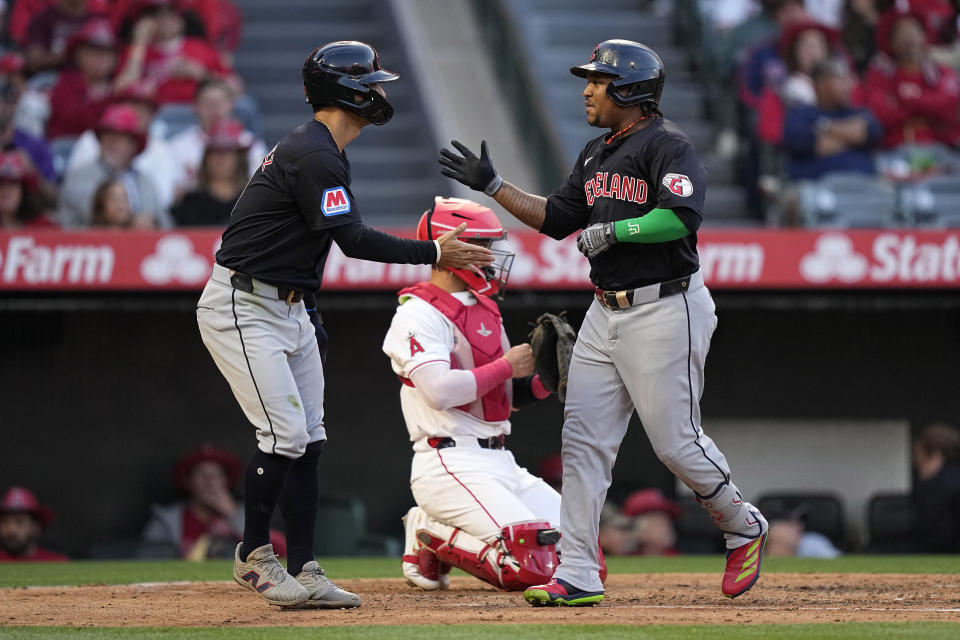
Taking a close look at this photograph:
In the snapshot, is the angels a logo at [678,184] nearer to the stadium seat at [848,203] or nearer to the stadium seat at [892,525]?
the stadium seat at [848,203]

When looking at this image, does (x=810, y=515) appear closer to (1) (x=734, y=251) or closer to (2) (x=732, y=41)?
(1) (x=734, y=251)

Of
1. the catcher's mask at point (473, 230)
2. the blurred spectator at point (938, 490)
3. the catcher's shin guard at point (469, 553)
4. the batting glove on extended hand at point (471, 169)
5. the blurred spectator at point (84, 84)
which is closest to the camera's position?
the batting glove on extended hand at point (471, 169)

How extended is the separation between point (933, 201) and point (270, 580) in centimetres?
594

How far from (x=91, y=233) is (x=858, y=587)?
15.3 feet

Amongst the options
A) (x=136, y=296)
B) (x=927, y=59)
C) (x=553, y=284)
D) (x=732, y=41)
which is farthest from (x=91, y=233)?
(x=927, y=59)

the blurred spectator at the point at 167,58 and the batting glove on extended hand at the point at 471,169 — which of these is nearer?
the batting glove on extended hand at the point at 471,169

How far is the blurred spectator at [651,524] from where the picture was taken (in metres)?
8.29

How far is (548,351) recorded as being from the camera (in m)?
4.93

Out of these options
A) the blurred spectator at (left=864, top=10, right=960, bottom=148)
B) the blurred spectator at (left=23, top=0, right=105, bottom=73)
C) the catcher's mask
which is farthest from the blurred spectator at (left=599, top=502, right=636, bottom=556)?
the blurred spectator at (left=23, top=0, right=105, bottom=73)

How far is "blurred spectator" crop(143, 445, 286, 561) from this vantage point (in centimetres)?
847

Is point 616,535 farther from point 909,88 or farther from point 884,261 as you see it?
point 909,88

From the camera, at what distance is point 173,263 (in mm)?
8055

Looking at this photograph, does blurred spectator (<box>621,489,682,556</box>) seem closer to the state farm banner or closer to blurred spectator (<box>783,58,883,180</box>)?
the state farm banner

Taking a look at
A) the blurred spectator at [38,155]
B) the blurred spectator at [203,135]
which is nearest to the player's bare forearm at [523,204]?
the blurred spectator at [203,135]
